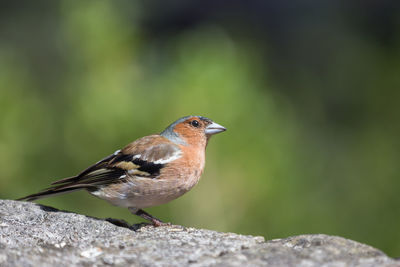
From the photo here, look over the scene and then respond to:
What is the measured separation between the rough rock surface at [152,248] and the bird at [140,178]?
A: 55 cm

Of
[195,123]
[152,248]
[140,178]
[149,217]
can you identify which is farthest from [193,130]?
[152,248]

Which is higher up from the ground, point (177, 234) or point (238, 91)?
point (238, 91)

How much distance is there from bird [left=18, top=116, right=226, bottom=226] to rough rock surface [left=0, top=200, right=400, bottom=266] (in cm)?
55

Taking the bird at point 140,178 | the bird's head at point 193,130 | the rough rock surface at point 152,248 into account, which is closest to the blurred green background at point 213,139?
the bird's head at point 193,130

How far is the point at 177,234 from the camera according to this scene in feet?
12.3

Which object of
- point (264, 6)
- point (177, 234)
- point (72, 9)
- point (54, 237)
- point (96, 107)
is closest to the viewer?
point (54, 237)

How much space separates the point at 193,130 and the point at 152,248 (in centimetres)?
183

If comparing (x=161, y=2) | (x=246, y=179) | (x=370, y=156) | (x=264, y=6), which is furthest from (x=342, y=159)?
(x=161, y=2)

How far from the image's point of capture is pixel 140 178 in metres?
4.45

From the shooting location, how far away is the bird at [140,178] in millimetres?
4410

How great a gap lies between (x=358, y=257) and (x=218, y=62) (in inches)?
146

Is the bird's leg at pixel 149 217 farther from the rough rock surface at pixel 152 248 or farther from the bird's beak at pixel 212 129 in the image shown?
the bird's beak at pixel 212 129

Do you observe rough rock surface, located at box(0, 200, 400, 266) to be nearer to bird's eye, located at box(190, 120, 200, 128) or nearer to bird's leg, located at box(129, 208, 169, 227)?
bird's leg, located at box(129, 208, 169, 227)

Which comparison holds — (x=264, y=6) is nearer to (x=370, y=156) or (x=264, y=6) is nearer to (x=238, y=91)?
(x=370, y=156)
